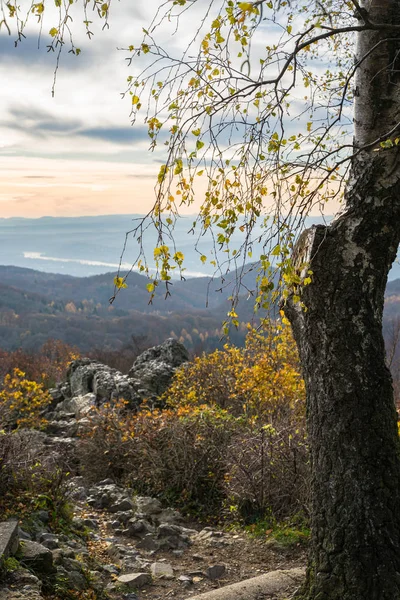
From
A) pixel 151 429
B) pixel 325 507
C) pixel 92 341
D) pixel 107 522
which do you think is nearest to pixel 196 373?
pixel 151 429

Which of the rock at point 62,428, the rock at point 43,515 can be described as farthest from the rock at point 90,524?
the rock at point 62,428

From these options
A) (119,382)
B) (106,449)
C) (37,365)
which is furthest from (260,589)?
(37,365)

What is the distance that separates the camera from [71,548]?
18.7 feet

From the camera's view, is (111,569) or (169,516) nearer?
(111,569)

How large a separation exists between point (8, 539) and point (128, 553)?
89.1 inches

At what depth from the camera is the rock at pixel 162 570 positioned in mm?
5914

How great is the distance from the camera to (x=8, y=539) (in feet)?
14.7

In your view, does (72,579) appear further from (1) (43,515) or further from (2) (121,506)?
(2) (121,506)

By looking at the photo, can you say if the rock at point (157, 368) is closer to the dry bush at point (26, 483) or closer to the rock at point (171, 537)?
the rock at point (171, 537)

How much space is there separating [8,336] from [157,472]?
336ft

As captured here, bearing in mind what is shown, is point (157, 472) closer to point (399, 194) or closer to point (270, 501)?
point (270, 501)

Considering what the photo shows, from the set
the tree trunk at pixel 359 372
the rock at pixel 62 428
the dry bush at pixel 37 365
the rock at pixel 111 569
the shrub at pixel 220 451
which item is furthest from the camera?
the dry bush at pixel 37 365

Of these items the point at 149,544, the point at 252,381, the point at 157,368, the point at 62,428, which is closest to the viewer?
the point at 149,544

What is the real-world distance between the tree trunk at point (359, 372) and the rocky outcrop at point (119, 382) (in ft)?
29.9
